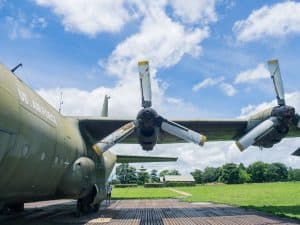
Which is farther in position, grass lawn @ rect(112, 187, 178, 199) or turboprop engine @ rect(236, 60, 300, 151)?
grass lawn @ rect(112, 187, 178, 199)

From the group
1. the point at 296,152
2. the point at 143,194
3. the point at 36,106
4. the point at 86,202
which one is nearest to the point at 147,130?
the point at 86,202

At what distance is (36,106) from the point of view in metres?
13.7

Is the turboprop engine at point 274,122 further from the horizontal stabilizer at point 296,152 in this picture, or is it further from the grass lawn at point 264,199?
the grass lawn at point 264,199

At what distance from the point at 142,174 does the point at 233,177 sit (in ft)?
107

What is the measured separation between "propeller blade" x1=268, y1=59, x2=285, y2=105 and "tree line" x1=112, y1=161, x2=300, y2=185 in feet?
357

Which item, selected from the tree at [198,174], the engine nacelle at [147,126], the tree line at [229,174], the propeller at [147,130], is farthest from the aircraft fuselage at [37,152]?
the tree at [198,174]

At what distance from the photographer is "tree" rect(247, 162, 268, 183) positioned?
523 feet

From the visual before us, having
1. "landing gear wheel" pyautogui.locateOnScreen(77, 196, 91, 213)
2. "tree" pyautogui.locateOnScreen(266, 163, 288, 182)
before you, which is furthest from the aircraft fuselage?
"tree" pyautogui.locateOnScreen(266, 163, 288, 182)

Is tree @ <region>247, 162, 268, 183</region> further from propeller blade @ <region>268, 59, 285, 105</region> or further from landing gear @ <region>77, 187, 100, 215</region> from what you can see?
landing gear @ <region>77, 187, 100, 215</region>

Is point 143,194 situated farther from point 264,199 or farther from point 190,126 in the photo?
point 190,126

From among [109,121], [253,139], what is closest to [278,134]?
[253,139]

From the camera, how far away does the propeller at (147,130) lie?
18656 mm

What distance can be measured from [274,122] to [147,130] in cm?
581

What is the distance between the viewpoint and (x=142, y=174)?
494 ft
